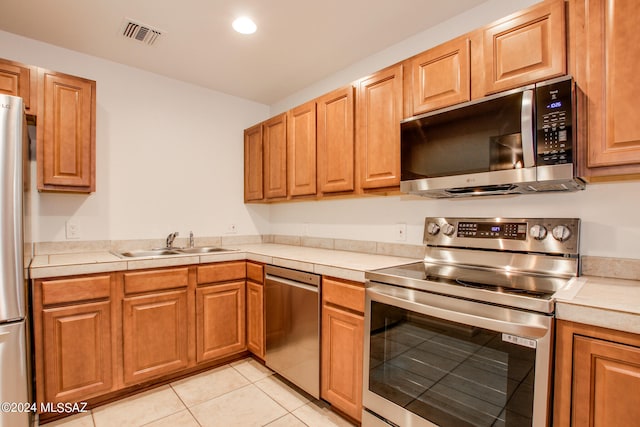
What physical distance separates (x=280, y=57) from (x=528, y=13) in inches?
67.6

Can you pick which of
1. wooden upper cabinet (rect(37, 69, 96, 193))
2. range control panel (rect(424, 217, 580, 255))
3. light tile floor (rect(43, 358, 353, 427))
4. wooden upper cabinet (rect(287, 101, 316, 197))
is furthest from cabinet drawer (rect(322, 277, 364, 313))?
wooden upper cabinet (rect(37, 69, 96, 193))

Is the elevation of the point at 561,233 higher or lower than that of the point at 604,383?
higher

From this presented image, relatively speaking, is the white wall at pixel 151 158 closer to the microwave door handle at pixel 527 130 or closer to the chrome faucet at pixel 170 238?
the chrome faucet at pixel 170 238

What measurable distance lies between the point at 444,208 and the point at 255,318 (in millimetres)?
1656

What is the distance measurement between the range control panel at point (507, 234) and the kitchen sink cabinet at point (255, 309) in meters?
1.29

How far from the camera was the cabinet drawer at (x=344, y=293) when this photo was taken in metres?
1.73

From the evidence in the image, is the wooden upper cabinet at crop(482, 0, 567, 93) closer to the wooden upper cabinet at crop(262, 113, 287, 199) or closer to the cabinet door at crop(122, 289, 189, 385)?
the wooden upper cabinet at crop(262, 113, 287, 199)

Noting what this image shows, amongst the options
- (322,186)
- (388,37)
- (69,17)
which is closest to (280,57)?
(388,37)

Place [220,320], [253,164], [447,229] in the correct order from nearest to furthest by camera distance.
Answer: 1. [447,229]
2. [220,320]
3. [253,164]

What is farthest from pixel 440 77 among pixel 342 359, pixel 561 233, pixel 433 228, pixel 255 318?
pixel 255 318

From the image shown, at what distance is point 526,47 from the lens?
56.4 inches

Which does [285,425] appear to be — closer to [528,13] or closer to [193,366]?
[193,366]

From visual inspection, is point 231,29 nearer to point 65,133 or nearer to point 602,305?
point 65,133

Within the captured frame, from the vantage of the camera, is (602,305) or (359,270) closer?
(602,305)
